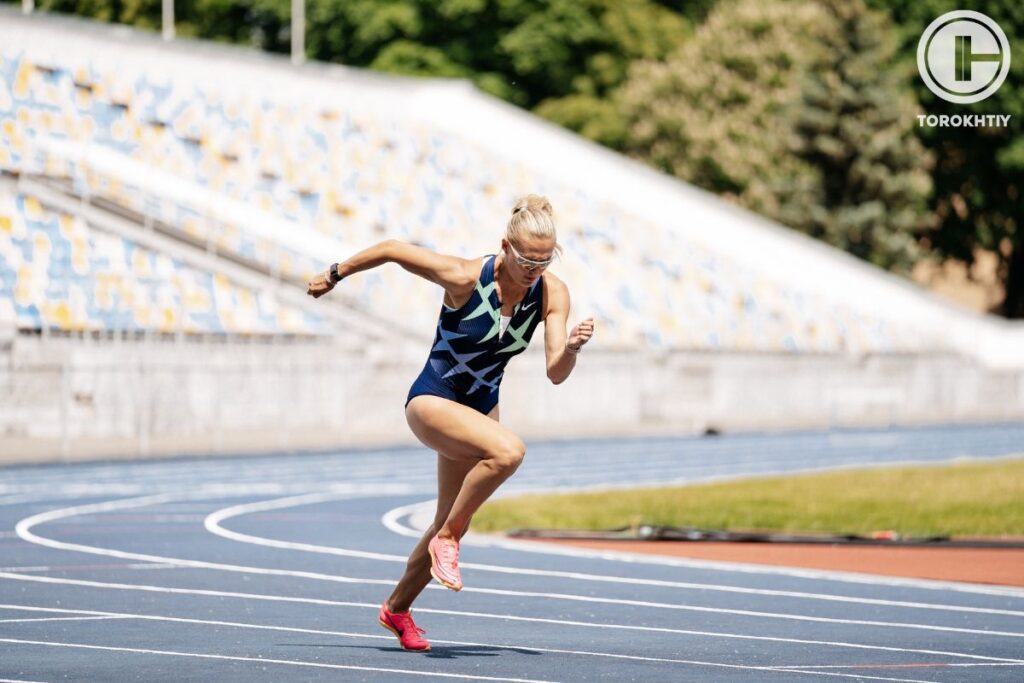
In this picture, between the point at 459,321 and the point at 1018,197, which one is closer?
the point at 459,321

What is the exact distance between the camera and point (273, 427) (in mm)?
31000

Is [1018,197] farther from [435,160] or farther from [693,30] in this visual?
[435,160]

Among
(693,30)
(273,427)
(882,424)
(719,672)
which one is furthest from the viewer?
(693,30)

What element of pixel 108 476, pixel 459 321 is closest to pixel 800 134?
pixel 108 476

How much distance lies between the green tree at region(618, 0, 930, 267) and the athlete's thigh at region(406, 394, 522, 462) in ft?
161

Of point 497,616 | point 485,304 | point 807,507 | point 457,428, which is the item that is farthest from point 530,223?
point 807,507

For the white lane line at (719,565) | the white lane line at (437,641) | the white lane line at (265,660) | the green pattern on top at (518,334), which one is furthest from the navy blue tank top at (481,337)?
the white lane line at (719,565)

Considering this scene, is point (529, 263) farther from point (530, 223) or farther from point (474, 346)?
point (474, 346)

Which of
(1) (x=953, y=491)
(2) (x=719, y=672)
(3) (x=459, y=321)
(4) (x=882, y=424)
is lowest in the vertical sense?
(4) (x=882, y=424)

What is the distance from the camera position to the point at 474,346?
8.94 metres

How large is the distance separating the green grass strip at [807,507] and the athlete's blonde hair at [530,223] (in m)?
9.38

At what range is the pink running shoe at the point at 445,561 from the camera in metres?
8.77

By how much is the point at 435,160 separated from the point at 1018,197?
2596 centimetres

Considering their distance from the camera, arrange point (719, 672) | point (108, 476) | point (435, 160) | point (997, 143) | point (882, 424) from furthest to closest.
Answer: point (997, 143) → point (435, 160) → point (882, 424) → point (108, 476) → point (719, 672)
